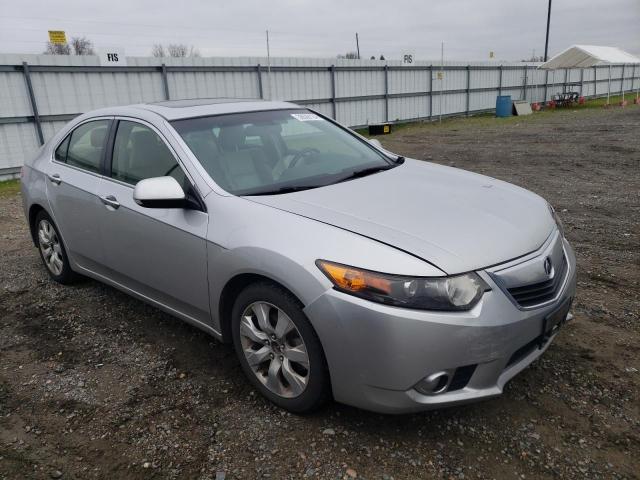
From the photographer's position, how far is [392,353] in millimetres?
2203

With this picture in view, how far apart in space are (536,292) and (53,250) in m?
3.97

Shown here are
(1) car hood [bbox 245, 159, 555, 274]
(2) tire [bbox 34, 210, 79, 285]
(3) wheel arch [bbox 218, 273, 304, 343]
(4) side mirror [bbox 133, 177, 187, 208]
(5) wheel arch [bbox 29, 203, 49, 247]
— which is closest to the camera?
(1) car hood [bbox 245, 159, 555, 274]

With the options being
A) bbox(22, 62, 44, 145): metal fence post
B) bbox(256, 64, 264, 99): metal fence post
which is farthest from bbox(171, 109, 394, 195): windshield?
bbox(256, 64, 264, 99): metal fence post

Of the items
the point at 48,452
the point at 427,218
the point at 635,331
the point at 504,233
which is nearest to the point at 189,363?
the point at 48,452

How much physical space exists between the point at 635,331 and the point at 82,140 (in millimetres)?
4264

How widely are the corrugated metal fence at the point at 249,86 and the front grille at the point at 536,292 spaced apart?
35.6 feet

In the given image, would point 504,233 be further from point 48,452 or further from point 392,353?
point 48,452

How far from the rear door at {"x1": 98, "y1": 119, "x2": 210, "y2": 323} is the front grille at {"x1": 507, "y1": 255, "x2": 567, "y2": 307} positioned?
5.26ft

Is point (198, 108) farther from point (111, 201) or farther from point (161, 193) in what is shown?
point (161, 193)

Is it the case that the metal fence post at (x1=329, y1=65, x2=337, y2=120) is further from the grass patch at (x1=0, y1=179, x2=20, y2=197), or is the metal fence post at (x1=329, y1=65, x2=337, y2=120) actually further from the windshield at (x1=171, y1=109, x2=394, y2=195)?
the windshield at (x1=171, y1=109, x2=394, y2=195)

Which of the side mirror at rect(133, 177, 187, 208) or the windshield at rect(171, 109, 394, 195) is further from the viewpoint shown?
the windshield at rect(171, 109, 394, 195)

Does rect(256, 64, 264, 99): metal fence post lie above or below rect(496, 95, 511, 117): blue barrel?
above

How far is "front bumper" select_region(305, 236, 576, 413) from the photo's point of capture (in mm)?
2176

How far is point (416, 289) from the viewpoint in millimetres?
2205
